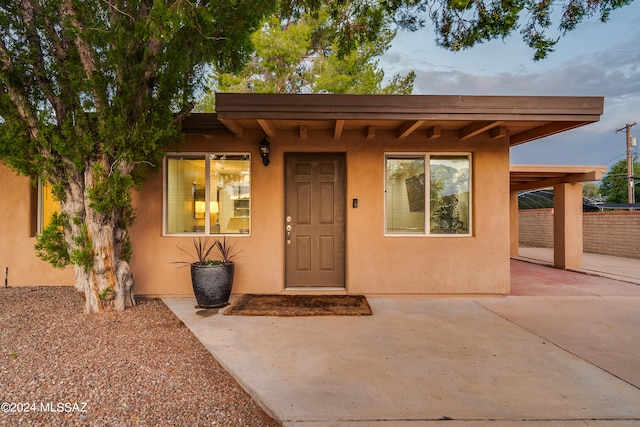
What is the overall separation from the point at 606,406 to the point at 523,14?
436cm

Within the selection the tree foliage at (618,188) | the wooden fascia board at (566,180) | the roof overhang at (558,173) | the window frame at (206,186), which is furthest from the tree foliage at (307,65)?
the tree foliage at (618,188)

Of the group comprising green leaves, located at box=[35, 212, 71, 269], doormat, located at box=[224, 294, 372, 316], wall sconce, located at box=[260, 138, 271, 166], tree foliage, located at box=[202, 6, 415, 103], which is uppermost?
tree foliage, located at box=[202, 6, 415, 103]

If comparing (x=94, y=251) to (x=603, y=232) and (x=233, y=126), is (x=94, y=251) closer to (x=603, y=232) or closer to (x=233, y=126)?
(x=233, y=126)

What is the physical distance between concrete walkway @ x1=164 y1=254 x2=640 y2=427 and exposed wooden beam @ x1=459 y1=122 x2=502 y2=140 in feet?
7.91

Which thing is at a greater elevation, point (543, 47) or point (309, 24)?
point (309, 24)

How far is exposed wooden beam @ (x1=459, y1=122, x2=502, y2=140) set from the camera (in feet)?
14.2

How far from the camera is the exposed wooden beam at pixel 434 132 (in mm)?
4625

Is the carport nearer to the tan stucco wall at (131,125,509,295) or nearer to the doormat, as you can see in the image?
the tan stucco wall at (131,125,509,295)

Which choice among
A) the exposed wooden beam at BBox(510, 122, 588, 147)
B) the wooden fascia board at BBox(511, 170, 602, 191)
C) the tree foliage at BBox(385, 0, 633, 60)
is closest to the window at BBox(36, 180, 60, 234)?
the tree foliage at BBox(385, 0, 633, 60)

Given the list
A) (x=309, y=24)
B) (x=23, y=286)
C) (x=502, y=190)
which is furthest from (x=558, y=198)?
(x=23, y=286)

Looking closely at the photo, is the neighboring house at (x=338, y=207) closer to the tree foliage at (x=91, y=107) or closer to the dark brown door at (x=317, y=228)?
the dark brown door at (x=317, y=228)

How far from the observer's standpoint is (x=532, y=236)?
13.2m

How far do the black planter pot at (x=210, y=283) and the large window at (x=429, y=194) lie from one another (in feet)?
8.29

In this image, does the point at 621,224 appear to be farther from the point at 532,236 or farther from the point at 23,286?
the point at 23,286
